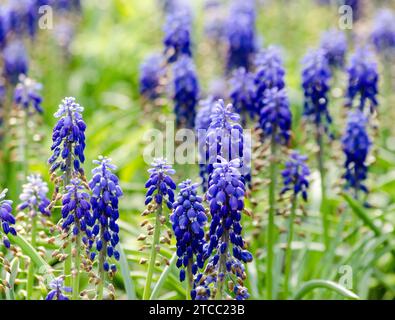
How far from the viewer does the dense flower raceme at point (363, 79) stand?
7.64m

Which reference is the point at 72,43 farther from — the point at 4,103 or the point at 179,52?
the point at 179,52

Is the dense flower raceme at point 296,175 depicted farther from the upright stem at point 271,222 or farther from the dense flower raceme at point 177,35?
the dense flower raceme at point 177,35

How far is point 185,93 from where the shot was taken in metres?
7.96

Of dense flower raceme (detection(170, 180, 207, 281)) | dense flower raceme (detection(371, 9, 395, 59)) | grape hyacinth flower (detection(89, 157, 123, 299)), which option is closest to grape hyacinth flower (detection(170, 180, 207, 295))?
dense flower raceme (detection(170, 180, 207, 281))

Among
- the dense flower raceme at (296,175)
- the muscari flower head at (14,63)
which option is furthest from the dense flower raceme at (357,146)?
the muscari flower head at (14,63)

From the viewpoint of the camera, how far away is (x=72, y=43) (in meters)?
13.3

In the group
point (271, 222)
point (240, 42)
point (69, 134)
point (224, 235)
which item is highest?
point (240, 42)

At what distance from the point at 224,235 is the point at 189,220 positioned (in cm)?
25

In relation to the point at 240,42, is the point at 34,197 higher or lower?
lower

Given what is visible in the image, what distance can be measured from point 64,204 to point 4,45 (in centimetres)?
538

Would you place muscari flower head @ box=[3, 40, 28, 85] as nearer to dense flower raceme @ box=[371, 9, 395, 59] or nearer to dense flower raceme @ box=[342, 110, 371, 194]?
dense flower raceme @ box=[342, 110, 371, 194]

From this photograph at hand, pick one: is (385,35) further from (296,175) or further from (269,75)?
(296,175)

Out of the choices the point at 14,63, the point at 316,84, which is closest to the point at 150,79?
the point at 14,63

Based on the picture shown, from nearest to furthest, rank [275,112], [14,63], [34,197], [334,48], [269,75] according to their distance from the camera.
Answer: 1. [34,197]
2. [275,112]
3. [269,75]
4. [334,48]
5. [14,63]
